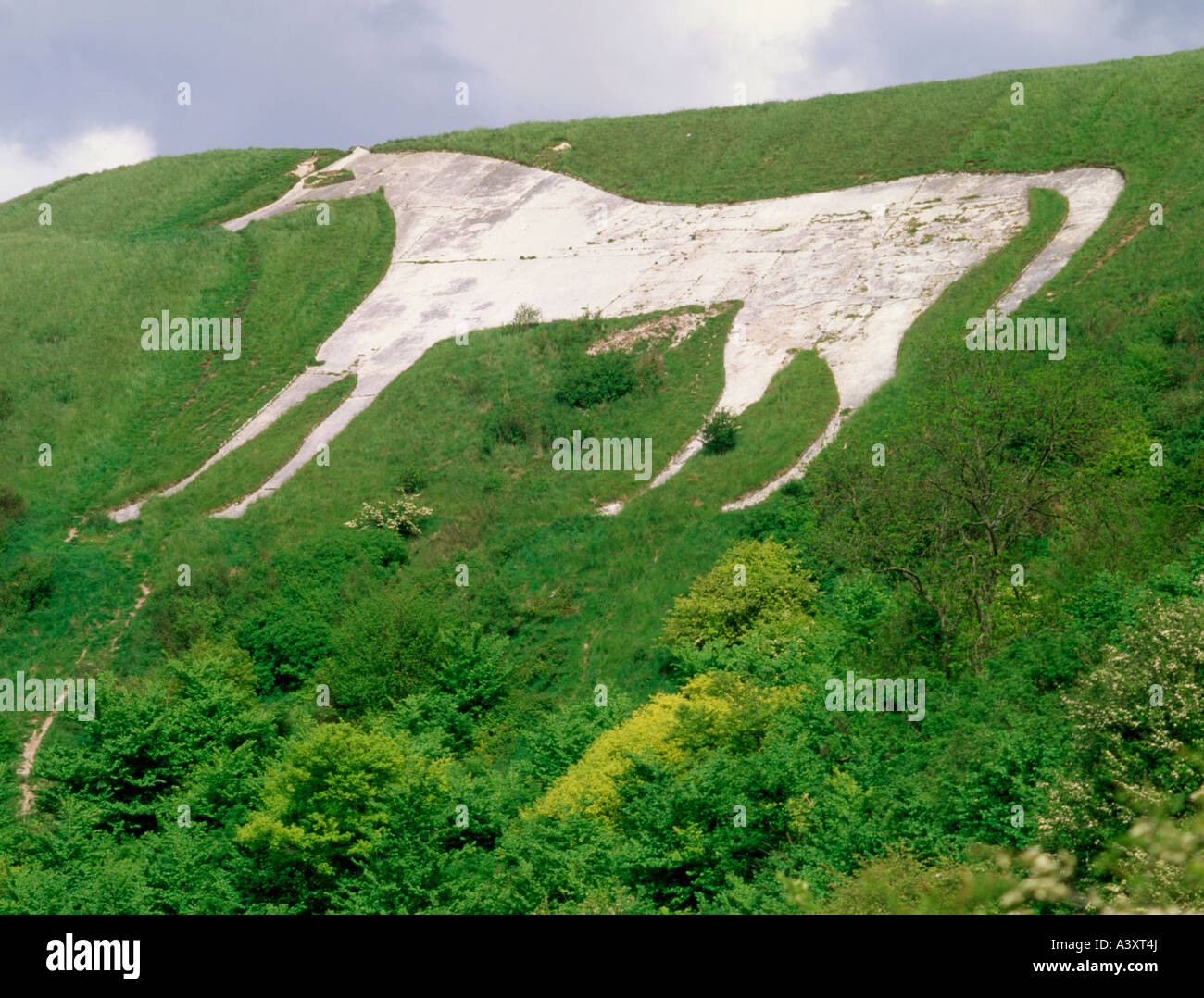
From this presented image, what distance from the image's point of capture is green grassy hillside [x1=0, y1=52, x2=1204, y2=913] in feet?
73.0

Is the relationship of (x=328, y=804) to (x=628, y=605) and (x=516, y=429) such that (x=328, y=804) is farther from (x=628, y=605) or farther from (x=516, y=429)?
(x=516, y=429)

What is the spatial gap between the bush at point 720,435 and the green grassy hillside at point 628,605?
172 cm

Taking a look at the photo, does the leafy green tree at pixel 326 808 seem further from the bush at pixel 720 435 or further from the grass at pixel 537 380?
the bush at pixel 720 435

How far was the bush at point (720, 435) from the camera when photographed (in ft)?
167

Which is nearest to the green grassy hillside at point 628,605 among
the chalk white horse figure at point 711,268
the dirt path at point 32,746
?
the dirt path at point 32,746

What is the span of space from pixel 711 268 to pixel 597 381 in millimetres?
14850

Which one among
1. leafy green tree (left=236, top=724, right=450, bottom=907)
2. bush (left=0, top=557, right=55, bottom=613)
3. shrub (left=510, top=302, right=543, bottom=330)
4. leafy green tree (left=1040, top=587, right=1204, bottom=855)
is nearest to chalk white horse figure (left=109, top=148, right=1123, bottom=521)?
shrub (left=510, top=302, right=543, bottom=330)

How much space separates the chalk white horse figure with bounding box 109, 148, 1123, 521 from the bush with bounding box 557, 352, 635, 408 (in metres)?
5.24

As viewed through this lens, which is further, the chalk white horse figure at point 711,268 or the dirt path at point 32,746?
the chalk white horse figure at point 711,268
